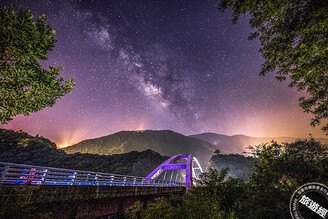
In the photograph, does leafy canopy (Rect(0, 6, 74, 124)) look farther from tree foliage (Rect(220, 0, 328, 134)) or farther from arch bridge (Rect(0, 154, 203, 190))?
tree foliage (Rect(220, 0, 328, 134))

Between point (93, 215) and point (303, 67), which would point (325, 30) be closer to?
point (303, 67)

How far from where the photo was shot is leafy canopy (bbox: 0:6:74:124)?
712 cm

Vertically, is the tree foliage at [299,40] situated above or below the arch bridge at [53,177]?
above

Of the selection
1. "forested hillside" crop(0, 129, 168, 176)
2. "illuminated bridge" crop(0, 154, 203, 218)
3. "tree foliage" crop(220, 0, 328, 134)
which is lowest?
"illuminated bridge" crop(0, 154, 203, 218)

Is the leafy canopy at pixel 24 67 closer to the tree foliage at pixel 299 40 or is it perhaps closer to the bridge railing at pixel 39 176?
the bridge railing at pixel 39 176

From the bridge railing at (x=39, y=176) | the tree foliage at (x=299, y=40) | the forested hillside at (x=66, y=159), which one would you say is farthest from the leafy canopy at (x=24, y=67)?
the forested hillside at (x=66, y=159)

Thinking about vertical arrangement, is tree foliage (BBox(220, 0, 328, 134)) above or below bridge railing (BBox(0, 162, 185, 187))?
above

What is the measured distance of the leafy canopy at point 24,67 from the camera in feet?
23.4

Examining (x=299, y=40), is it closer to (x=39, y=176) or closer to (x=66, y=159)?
(x=39, y=176)

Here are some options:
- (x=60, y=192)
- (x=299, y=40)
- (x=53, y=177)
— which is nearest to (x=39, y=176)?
(x=53, y=177)

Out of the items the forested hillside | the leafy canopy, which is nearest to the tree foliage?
the leafy canopy

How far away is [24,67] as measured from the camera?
315 inches

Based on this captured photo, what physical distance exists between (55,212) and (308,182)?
10360mm

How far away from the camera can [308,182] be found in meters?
5.25
